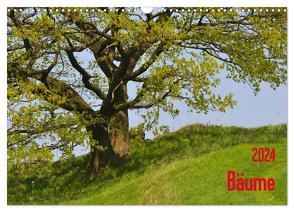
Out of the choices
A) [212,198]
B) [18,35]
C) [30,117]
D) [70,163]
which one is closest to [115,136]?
[70,163]

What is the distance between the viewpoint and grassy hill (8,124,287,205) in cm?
1473

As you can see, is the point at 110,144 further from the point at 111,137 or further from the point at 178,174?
the point at 178,174

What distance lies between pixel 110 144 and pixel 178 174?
362 centimetres

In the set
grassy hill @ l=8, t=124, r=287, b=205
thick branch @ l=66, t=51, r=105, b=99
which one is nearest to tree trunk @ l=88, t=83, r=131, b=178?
grassy hill @ l=8, t=124, r=287, b=205

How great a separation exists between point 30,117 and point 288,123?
7.08 m

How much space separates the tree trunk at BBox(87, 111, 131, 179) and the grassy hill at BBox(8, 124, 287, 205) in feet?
0.93

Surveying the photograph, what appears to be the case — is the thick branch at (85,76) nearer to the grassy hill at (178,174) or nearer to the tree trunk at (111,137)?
the tree trunk at (111,137)

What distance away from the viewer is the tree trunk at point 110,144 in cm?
1898

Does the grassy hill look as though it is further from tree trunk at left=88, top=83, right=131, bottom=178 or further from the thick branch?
the thick branch

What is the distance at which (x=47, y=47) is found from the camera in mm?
17672

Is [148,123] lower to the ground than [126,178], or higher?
higher

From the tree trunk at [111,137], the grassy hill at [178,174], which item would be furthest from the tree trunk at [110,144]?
the grassy hill at [178,174]

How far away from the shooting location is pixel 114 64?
18828 mm

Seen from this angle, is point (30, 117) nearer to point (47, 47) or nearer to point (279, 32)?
point (47, 47)
